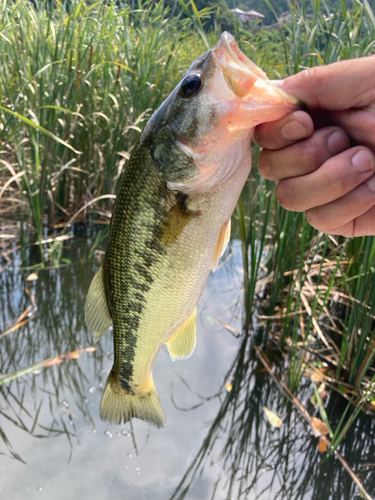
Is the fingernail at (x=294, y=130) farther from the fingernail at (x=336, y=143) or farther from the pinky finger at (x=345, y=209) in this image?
the pinky finger at (x=345, y=209)

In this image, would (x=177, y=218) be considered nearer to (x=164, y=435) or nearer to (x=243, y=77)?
(x=243, y=77)

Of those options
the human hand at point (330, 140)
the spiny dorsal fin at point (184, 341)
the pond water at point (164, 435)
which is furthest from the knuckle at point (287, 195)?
the pond water at point (164, 435)

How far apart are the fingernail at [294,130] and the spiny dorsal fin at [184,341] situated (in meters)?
0.73

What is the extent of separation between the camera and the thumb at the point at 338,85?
4.21ft

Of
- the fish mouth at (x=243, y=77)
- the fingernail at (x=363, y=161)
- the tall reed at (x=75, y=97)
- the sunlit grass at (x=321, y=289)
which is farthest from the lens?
the tall reed at (x=75, y=97)

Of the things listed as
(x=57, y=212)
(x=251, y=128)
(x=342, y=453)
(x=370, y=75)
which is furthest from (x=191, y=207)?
(x=57, y=212)

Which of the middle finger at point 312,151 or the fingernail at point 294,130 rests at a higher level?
the fingernail at point 294,130

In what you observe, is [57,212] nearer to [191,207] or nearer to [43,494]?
[43,494]

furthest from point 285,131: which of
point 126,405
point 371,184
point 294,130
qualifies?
point 126,405

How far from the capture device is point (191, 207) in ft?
4.21

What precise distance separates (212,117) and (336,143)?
413 mm

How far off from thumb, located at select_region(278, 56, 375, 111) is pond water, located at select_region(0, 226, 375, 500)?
1998 mm

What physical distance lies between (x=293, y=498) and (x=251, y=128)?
78.1 inches

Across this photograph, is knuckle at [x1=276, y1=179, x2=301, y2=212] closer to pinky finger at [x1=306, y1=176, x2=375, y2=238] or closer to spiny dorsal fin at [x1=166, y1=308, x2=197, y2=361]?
pinky finger at [x1=306, y1=176, x2=375, y2=238]
